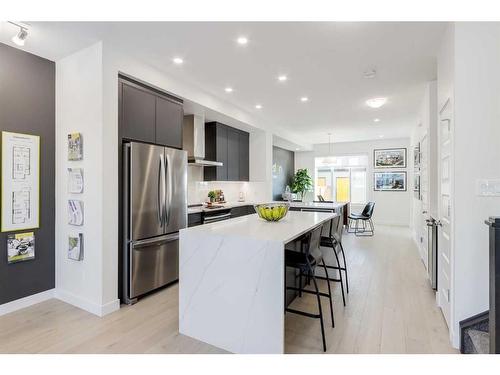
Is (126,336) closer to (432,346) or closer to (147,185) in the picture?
(147,185)

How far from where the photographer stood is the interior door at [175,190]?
3387 mm

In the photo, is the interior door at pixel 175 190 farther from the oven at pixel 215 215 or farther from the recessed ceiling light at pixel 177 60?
the recessed ceiling light at pixel 177 60

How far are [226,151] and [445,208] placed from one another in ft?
12.6

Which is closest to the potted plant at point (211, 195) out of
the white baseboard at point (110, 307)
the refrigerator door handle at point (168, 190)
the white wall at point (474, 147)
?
the refrigerator door handle at point (168, 190)

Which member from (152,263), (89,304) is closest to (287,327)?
(152,263)

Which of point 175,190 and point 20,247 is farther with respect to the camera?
point 175,190

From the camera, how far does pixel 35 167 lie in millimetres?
2957

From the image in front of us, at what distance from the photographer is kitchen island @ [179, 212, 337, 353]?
1937 mm

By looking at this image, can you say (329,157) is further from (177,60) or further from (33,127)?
(33,127)

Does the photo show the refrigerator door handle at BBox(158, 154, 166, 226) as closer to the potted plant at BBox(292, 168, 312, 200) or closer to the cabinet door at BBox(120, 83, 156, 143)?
the cabinet door at BBox(120, 83, 156, 143)

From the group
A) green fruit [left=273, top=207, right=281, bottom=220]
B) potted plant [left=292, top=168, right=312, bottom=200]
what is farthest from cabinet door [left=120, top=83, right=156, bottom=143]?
potted plant [left=292, top=168, right=312, bottom=200]

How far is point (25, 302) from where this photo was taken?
2898 millimetres

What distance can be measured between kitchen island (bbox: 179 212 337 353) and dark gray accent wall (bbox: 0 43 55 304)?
1812 millimetres

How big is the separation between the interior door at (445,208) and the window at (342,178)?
243 inches
